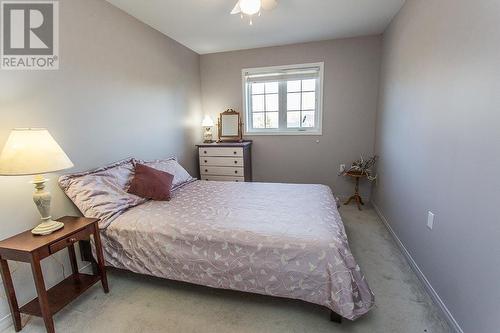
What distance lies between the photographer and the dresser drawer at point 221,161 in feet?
12.6

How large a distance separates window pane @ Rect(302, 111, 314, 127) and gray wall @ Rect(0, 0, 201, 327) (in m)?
2.01

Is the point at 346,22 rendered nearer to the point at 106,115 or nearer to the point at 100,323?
the point at 106,115

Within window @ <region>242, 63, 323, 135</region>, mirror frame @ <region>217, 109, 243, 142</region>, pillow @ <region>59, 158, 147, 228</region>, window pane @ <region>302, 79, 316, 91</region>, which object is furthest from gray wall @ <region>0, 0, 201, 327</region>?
window pane @ <region>302, 79, 316, 91</region>

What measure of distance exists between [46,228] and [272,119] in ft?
11.0

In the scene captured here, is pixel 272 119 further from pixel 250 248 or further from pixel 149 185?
pixel 250 248

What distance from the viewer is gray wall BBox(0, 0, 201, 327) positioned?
1.75 meters

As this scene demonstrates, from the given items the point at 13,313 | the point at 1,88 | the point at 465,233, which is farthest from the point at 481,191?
the point at 1,88

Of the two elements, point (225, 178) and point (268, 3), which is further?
point (225, 178)

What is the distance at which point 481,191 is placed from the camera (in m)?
1.32

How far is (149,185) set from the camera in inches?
94.0

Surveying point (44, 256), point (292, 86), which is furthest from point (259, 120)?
point (44, 256)

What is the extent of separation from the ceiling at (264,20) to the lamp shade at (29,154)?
5.50ft

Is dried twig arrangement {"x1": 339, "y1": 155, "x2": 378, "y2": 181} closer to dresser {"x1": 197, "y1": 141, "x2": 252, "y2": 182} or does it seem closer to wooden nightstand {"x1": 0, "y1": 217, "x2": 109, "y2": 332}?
dresser {"x1": 197, "y1": 141, "x2": 252, "y2": 182}

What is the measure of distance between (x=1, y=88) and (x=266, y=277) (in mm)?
2162
